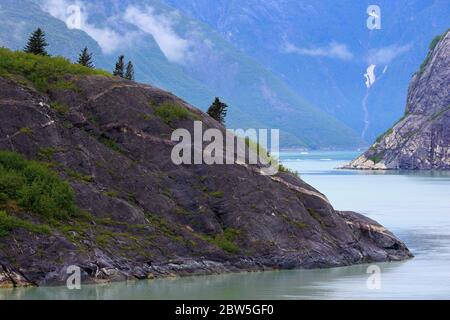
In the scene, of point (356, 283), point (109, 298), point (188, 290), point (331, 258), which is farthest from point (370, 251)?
point (109, 298)

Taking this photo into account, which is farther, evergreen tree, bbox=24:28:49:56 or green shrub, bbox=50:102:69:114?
evergreen tree, bbox=24:28:49:56

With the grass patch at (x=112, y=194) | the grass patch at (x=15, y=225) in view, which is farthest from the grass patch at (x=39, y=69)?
the grass patch at (x=15, y=225)

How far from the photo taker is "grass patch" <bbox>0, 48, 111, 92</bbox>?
6712cm

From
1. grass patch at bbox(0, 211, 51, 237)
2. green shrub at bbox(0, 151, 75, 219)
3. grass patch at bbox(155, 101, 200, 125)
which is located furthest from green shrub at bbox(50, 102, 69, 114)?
grass patch at bbox(0, 211, 51, 237)

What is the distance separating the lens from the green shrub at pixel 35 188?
58.6m

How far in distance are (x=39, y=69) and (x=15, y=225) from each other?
14461mm

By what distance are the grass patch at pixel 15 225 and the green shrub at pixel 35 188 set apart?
4.95 feet

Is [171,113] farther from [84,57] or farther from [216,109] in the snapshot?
[84,57]

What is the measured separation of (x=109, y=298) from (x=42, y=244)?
15.5 ft

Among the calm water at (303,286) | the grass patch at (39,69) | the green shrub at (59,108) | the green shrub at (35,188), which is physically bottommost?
the calm water at (303,286)

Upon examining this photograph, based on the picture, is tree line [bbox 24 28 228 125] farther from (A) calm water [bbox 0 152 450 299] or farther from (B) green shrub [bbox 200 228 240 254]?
(B) green shrub [bbox 200 228 240 254]

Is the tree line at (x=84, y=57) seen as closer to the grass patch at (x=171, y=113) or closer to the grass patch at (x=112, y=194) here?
the grass patch at (x=171, y=113)

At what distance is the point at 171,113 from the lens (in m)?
68.4

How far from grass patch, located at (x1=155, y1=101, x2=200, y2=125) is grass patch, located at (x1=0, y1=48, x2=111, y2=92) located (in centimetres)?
426
